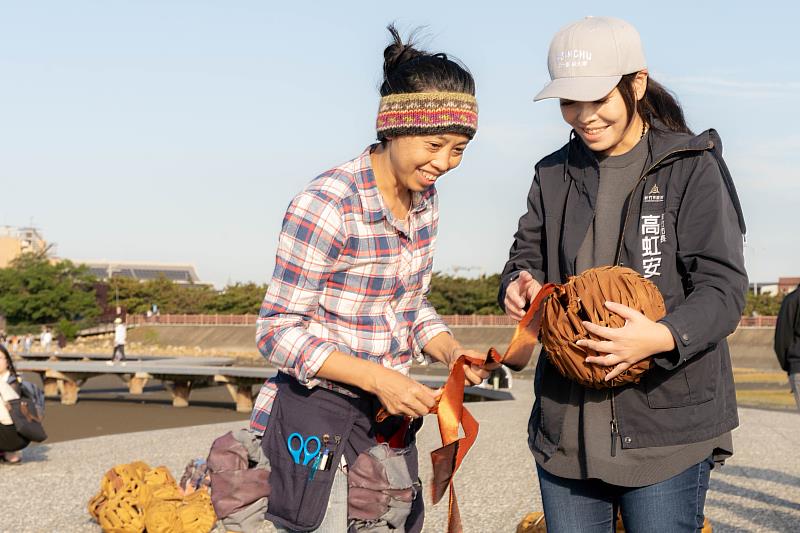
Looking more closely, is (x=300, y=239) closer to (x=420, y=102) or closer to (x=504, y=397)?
(x=420, y=102)

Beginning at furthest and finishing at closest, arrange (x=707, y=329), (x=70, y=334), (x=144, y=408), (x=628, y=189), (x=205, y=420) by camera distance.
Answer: (x=70, y=334), (x=144, y=408), (x=205, y=420), (x=628, y=189), (x=707, y=329)

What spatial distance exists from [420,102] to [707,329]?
0.94 m

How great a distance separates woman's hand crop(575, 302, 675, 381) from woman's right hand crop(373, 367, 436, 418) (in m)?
0.49

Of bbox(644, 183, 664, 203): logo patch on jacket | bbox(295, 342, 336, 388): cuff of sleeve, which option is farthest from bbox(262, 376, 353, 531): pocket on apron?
bbox(644, 183, 664, 203): logo patch on jacket

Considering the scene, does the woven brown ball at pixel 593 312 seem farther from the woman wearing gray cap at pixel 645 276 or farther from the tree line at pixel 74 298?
the tree line at pixel 74 298

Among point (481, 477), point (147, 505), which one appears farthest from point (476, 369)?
point (481, 477)

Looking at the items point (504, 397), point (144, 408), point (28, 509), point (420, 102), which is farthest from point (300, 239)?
point (144, 408)

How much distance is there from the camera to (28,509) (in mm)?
7711

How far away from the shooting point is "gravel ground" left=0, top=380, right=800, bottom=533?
23.5ft

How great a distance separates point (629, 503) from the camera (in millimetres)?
2684

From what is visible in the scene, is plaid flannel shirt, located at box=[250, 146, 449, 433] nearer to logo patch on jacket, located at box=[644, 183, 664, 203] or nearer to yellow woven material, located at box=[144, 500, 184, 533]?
logo patch on jacket, located at box=[644, 183, 664, 203]

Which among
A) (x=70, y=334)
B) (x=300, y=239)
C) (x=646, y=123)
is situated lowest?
(x=70, y=334)

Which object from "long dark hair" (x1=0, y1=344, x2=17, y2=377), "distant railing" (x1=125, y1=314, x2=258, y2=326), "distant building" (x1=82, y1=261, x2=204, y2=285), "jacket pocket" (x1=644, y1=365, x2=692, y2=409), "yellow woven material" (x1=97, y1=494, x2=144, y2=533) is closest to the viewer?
"jacket pocket" (x1=644, y1=365, x2=692, y2=409)

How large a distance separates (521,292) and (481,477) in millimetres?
6301
